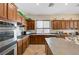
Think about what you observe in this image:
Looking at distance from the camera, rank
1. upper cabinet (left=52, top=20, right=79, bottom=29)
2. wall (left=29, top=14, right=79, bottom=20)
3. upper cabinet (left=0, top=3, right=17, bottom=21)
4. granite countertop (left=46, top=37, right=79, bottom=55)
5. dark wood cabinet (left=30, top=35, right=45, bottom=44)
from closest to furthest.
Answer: granite countertop (left=46, top=37, right=79, bottom=55), upper cabinet (left=0, top=3, right=17, bottom=21), dark wood cabinet (left=30, top=35, right=45, bottom=44), upper cabinet (left=52, top=20, right=79, bottom=29), wall (left=29, top=14, right=79, bottom=20)

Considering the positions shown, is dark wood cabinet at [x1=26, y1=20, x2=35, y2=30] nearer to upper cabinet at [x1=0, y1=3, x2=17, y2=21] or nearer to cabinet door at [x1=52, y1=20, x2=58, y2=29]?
cabinet door at [x1=52, y1=20, x2=58, y2=29]

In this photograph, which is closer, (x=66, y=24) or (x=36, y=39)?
(x=36, y=39)

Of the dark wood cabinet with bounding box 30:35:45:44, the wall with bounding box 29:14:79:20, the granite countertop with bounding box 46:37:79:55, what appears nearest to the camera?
the granite countertop with bounding box 46:37:79:55

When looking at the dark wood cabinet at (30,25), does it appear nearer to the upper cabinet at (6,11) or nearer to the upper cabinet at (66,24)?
the upper cabinet at (66,24)

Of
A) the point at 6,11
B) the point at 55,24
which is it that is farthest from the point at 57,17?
the point at 6,11

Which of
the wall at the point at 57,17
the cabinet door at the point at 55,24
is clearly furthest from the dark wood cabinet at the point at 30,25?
the cabinet door at the point at 55,24

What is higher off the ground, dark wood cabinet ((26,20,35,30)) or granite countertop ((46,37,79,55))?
dark wood cabinet ((26,20,35,30))

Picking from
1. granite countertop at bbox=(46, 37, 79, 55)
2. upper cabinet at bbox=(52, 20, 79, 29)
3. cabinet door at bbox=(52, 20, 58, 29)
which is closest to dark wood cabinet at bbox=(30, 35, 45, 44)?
cabinet door at bbox=(52, 20, 58, 29)

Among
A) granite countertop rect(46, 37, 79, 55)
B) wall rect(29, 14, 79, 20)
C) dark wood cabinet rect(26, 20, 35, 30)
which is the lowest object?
granite countertop rect(46, 37, 79, 55)

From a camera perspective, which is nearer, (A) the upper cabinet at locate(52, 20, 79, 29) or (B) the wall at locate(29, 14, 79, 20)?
(A) the upper cabinet at locate(52, 20, 79, 29)

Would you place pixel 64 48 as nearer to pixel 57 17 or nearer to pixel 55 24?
pixel 55 24

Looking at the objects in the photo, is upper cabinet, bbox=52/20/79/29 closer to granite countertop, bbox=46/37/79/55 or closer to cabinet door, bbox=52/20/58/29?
cabinet door, bbox=52/20/58/29
